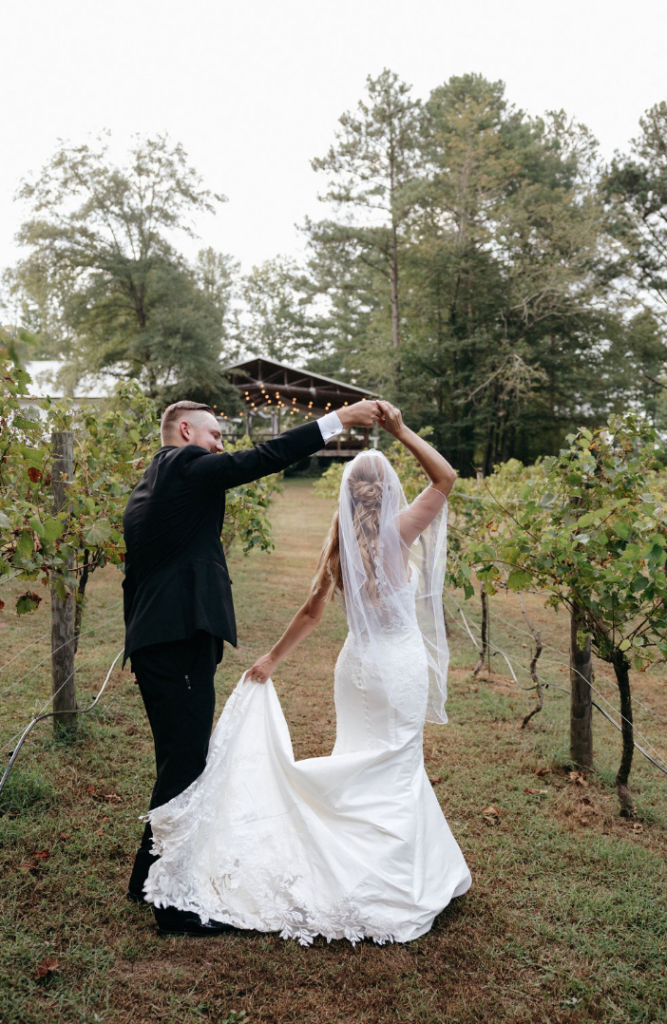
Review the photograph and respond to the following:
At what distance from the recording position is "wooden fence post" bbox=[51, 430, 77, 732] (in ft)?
13.9

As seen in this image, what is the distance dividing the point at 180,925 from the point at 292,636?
3.92 ft

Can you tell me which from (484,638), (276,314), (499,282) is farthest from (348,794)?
(276,314)

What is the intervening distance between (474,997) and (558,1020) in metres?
0.27

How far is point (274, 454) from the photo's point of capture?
8.09ft

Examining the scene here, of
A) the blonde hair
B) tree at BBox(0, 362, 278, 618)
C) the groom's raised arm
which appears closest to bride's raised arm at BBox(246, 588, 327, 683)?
the blonde hair

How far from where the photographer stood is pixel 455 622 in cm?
877

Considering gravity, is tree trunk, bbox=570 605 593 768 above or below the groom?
below

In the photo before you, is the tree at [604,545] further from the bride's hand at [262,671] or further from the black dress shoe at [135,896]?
the black dress shoe at [135,896]

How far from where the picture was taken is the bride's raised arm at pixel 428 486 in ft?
9.39

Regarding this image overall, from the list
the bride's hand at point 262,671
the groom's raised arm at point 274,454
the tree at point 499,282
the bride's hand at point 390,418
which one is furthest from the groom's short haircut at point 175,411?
the tree at point 499,282

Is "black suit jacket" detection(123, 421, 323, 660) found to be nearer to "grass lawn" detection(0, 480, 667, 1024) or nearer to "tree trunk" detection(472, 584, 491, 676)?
"grass lawn" detection(0, 480, 667, 1024)

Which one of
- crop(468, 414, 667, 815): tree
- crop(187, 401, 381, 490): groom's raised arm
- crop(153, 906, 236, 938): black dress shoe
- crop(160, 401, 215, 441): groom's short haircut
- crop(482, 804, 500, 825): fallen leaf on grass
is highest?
crop(160, 401, 215, 441): groom's short haircut

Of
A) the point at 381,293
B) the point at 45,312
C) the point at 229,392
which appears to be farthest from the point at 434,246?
the point at 45,312

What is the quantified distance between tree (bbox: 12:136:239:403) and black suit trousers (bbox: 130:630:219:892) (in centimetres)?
2520
